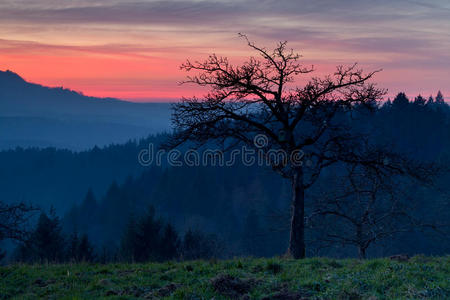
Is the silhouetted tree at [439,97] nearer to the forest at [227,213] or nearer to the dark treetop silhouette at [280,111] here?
the forest at [227,213]

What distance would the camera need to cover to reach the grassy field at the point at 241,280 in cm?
749

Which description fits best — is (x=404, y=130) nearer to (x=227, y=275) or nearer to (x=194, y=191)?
(x=194, y=191)

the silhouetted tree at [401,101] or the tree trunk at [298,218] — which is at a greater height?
the silhouetted tree at [401,101]

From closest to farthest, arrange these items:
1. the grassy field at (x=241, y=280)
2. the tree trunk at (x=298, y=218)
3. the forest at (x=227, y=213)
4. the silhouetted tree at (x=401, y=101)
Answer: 1. the grassy field at (x=241, y=280)
2. the tree trunk at (x=298, y=218)
3. the forest at (x=227, y=213)
4. the silhouetted tree at (x=401, y=101)

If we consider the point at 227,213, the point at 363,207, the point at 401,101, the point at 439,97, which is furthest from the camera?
the point at 439,97

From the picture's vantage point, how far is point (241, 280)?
26.9 ft

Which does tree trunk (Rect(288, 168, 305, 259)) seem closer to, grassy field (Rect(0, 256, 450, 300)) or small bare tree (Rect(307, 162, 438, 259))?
small bare tree (Rect(307, 162, 438, 259))

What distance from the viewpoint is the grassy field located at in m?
7.49

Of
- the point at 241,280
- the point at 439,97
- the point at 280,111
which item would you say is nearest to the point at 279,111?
the point at 280,111

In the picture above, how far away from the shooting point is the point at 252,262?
10.1m

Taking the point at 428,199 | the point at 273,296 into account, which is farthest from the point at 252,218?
the point at 273,296

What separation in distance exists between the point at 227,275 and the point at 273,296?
3.88 ft

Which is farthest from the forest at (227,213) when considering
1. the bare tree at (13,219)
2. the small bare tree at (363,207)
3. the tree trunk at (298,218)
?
the bare tree at (13,219)

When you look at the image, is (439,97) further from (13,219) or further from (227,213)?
(13,219)
